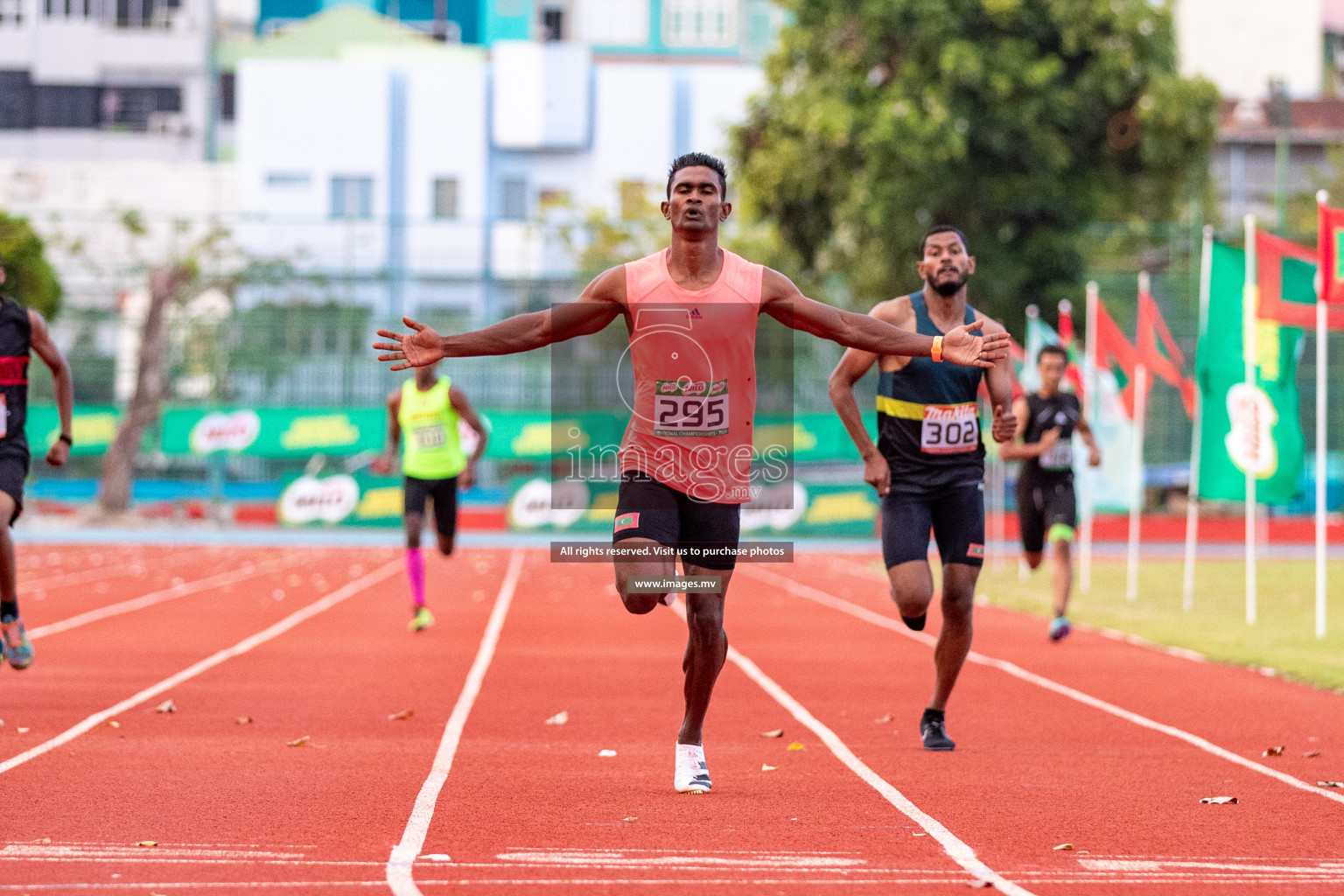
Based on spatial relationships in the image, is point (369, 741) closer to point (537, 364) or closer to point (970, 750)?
point (970, 750)

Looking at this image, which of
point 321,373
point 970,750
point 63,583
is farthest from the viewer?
point 321,373

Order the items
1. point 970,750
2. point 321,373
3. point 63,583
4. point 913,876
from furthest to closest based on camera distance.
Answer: point 321,373 < point 63,583 < point 970,750 < point 913,876

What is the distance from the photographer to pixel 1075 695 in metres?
10.2

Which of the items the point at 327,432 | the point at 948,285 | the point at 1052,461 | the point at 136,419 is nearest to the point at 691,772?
the point at 948,285

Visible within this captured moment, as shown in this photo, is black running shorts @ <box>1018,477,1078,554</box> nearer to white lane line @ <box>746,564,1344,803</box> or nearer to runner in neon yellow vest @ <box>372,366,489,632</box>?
white lane line @ <box>746,564,1344,803</box>

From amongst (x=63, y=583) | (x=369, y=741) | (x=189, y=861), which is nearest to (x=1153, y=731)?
(x=369, y=741)

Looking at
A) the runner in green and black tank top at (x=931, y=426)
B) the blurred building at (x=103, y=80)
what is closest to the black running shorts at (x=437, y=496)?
the runner in green and black tank top at (x=931, y=426)

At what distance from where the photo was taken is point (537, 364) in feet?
111

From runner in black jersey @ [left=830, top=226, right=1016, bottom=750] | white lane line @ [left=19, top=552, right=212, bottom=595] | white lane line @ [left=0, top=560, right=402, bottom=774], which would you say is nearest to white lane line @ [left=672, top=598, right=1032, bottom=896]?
runner in black jersey @ [left=830, top=226, right=1016, bottom=750]

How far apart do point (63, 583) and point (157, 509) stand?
44.0 feet

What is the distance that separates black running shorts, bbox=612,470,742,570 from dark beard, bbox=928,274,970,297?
5.86 feet

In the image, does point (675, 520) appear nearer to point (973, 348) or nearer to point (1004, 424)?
point (973, 348)

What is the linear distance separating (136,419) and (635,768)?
2600 centimetres

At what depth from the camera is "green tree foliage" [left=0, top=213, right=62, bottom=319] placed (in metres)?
29.6
